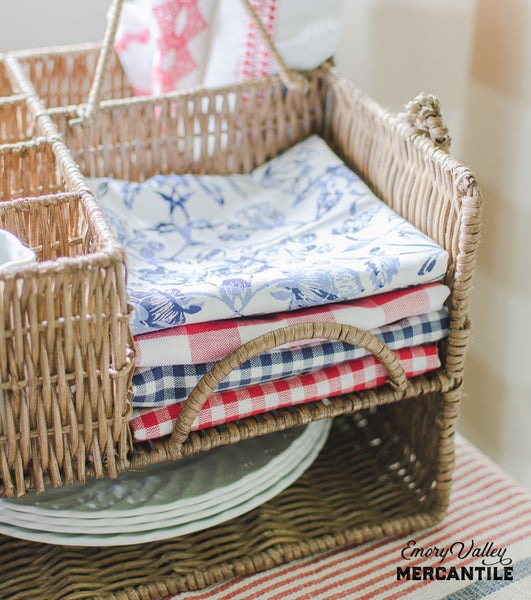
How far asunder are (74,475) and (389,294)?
0.39 m

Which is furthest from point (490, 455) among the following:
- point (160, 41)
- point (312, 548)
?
point (160, 41)

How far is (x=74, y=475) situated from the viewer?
2.35ft

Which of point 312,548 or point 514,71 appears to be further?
point 514,71

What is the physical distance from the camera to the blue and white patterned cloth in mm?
735

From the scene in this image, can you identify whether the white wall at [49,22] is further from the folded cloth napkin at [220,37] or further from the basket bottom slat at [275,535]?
the basket bottom slat at [275,535]

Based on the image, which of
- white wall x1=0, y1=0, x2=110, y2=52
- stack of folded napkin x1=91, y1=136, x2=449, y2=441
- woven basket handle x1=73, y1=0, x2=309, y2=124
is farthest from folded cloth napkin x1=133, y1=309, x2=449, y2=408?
white wall x1=0, y1=0, x2=110, y2=52

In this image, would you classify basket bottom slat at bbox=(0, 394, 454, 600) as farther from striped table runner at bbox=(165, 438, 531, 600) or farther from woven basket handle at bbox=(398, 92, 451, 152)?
woven basket handle at bbox=(398, 92, 451, 152)

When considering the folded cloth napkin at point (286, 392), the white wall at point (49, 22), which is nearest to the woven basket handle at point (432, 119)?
the folded cloth napkin at point (286, 392)

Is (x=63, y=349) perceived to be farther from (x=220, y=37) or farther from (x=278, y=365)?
(x=220, y=37)

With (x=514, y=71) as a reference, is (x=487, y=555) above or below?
below

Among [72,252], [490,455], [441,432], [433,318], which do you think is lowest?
[490,455]

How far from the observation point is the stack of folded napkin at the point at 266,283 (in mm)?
721

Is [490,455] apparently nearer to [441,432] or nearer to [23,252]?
[441,432]

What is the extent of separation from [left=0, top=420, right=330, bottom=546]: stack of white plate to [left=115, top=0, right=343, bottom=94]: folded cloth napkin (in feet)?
1.83
